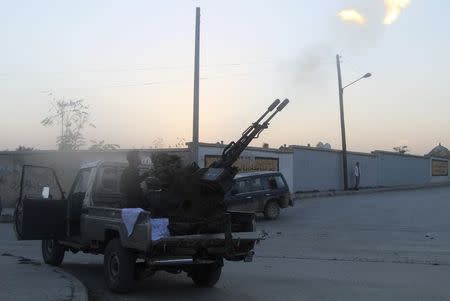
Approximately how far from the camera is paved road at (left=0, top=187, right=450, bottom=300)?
936cm

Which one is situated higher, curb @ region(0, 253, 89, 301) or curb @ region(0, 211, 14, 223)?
curb @ region(0, 211, 14, 223)

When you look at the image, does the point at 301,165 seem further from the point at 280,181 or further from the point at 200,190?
the point at 200,190

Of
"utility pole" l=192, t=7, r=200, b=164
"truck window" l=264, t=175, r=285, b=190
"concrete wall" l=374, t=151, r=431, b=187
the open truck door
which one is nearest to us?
the open truck door

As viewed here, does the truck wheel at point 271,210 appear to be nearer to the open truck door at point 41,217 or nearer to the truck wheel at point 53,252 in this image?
the truck wheel at point 53,252

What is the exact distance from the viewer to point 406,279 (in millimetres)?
10695

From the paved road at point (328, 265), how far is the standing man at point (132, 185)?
1399mm

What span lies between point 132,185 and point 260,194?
14.7 metres

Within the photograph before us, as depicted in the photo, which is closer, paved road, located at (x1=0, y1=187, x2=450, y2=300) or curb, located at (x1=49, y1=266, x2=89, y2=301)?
curb, located at (x1=49, y1=266, x2=89, y2=301)

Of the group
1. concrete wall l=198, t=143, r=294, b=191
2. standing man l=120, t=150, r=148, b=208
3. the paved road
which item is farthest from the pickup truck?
concrete wall l=198, t=143, r=294, b=191

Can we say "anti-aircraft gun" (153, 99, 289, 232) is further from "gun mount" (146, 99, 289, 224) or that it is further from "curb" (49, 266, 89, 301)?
"curb" (49, 266, 89, 301)

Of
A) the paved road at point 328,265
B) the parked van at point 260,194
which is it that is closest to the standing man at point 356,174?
the paved road at point 328,265

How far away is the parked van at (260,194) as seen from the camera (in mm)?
23391

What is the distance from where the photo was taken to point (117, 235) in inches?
377

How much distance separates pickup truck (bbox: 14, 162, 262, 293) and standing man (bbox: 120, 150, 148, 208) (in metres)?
0.22
